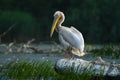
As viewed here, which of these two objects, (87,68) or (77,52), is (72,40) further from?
(87,68)

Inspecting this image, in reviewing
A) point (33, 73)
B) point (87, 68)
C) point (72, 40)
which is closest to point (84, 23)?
point (72, 40)

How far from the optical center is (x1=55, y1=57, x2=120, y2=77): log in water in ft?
41.6

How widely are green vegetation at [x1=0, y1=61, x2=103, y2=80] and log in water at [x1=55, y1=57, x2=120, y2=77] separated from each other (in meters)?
0.12

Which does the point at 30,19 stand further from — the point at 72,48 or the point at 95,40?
the point at 72,48

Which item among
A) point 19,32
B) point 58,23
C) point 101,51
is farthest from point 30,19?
point 58,23

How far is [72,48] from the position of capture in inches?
591

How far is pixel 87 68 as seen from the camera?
12.9 metres

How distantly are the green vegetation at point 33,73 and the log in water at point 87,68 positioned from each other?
124 millimetres

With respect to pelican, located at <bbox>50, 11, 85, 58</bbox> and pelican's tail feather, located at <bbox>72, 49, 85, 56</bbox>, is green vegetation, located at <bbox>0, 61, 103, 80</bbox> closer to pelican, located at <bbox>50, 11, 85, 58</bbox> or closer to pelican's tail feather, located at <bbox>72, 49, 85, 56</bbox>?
pelican, located at <bbox>50, 11, 85, 58</bbox>

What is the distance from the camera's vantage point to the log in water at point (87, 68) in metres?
12.7

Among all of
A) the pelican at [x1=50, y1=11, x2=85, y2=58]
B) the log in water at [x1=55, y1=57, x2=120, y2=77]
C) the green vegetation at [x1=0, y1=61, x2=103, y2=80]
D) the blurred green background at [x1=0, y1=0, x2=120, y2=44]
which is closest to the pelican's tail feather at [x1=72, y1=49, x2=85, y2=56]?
the pelican at [x1=50, y1=11, x2=85, y2=58]

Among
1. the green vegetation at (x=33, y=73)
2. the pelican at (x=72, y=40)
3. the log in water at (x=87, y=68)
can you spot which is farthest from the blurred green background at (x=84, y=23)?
the green vegetation at (x=33, y=73)

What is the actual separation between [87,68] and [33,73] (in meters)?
0.92

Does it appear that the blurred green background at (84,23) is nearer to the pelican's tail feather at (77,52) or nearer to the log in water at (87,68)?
the pelican's tail feather at (77,52)
